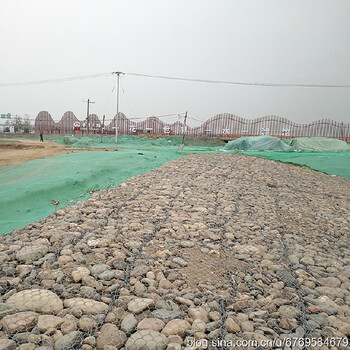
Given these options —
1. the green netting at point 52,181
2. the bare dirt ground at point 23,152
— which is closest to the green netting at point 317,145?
the green netting at point 52,181

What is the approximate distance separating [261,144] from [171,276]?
12355 mm

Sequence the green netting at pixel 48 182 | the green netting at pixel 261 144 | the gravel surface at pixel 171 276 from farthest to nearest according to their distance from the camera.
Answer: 1. the green netting at pixel 261 144
2. the green netting at pixel 48 182
3. the gravel surface at pixel 171 276

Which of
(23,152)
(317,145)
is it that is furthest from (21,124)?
(317,145)

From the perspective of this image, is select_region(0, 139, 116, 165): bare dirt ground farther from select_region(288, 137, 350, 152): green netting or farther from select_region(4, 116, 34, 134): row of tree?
select_region(4, 116, 34, 134): row of tree

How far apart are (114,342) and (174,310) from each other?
0.39 metres

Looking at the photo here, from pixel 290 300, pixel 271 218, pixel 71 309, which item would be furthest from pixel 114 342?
pixel 271 218

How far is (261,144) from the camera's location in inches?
525

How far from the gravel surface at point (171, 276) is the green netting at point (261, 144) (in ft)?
32.1

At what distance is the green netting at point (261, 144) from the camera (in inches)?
515

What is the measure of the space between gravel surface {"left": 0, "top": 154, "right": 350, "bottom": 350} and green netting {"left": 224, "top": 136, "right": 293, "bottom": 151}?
32.1ft

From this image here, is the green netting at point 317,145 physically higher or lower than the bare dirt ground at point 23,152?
higher

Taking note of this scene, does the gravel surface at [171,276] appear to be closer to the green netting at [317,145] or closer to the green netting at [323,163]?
the green netting at [323,163]

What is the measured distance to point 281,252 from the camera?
96.9 inches

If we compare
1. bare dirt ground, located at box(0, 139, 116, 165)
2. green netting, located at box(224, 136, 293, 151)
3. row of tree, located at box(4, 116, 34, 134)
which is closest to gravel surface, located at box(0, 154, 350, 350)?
bare dirt ground, located at box(0, 139, 116, 165)
